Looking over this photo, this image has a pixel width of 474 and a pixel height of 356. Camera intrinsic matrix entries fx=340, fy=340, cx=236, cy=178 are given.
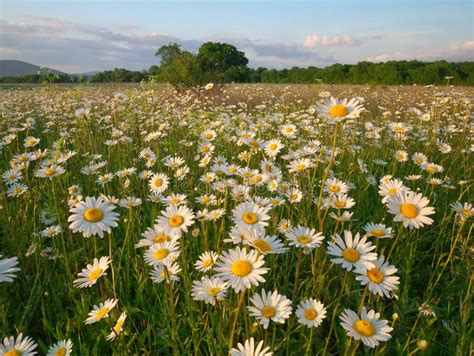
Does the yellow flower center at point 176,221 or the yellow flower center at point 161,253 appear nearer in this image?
the yellow flower center at point 161,253

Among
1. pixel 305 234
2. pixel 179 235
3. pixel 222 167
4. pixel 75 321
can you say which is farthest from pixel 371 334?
pixel 222 167

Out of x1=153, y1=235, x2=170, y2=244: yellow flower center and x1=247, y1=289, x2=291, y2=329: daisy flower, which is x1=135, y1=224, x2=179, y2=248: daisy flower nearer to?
x1=153, y1=235, x2=170, y2=244: yellow flower center

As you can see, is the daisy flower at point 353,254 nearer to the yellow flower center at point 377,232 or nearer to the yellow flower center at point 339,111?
the yellow flower center at point 377,232

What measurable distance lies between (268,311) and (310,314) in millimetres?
201

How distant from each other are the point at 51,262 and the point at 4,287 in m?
0.38

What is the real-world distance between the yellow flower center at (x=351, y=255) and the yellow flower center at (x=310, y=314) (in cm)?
26

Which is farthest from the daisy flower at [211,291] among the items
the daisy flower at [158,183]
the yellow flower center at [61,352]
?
the daisy flower at [158,183]

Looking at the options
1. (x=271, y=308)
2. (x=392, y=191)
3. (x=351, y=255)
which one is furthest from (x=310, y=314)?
(x=392, y=191)

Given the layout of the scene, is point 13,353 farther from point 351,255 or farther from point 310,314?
point 351,255

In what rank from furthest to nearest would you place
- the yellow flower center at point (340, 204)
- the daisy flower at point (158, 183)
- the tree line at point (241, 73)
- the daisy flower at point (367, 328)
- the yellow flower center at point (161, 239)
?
the tree line at point (241, 73)
the daisy flower at point (158, 183)
the yellow flower center at point (340, 204)
the yellow flower center at point (161, 239)
the daisy flower at point (367, 328)

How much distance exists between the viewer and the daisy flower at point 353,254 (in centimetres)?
138

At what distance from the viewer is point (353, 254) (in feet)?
4.73

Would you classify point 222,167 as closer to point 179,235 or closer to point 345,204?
point 345,204

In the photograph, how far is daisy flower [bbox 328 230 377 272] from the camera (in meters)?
1.38
